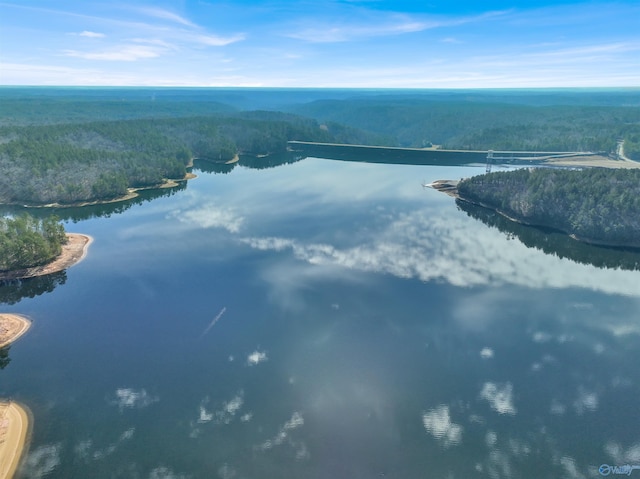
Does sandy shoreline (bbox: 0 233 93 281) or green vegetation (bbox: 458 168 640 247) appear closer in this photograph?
sandy shoreline (bbox: 0 233 93 281)

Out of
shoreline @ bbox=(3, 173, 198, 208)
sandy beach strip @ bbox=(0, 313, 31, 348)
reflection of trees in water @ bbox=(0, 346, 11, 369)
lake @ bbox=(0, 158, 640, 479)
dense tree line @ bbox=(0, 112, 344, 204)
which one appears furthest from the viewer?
dense tree line @ bbox=(0, 112, 344, 204)

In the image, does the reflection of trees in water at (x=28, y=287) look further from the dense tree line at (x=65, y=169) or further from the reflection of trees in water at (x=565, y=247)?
the reflection of trees in water at (x=565, y=247)

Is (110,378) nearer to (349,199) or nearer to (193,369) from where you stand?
(193,369)

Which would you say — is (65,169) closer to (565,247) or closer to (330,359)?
(330,359)

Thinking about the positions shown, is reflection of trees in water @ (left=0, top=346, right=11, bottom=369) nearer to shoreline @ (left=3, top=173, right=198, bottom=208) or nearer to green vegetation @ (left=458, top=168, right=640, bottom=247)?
shoreline @ (left=3, top=173, right=198, bottom=208)
